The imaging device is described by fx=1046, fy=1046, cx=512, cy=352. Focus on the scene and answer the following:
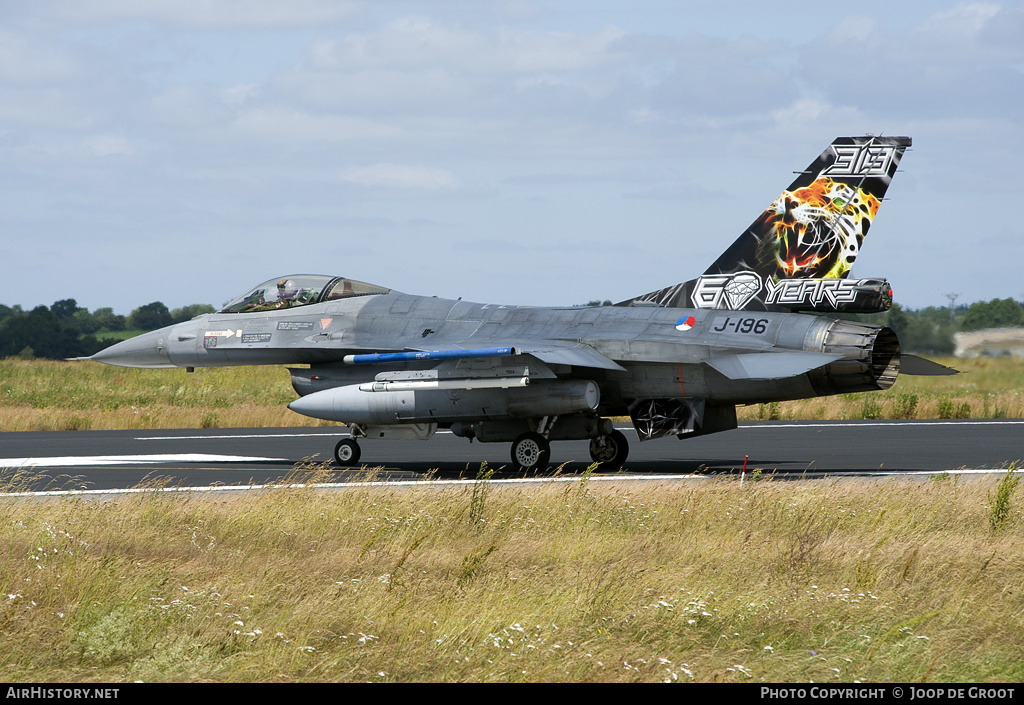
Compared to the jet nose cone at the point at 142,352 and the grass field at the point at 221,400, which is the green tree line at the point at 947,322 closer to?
the grass field at the point at 221,400

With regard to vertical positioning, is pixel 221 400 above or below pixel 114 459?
above

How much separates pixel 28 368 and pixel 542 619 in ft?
142

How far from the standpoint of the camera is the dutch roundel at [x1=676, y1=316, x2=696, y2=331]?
17.0 meters

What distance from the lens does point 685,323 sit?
674 inches

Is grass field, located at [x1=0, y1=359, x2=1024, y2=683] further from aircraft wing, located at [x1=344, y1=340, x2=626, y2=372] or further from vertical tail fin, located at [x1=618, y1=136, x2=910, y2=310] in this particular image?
vertical tail fin, located at [x1=618, y1=136, x2=910, y2=310]

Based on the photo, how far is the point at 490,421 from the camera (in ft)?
59.8

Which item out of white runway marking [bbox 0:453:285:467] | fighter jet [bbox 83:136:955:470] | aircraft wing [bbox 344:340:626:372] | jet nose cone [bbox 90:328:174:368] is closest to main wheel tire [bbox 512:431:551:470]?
fighter jet [bbox 83:136:955:470]

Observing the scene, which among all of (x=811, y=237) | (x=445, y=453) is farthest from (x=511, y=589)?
(x=445, y=453)

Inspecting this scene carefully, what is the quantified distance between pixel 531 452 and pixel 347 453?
3589 mm

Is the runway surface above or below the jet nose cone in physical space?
below

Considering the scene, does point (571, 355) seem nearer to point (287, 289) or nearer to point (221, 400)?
point (287, 289)

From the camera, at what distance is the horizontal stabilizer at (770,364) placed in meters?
15.6

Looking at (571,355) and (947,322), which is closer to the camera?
(571,355)

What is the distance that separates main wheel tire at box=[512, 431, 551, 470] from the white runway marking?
5162 mm
